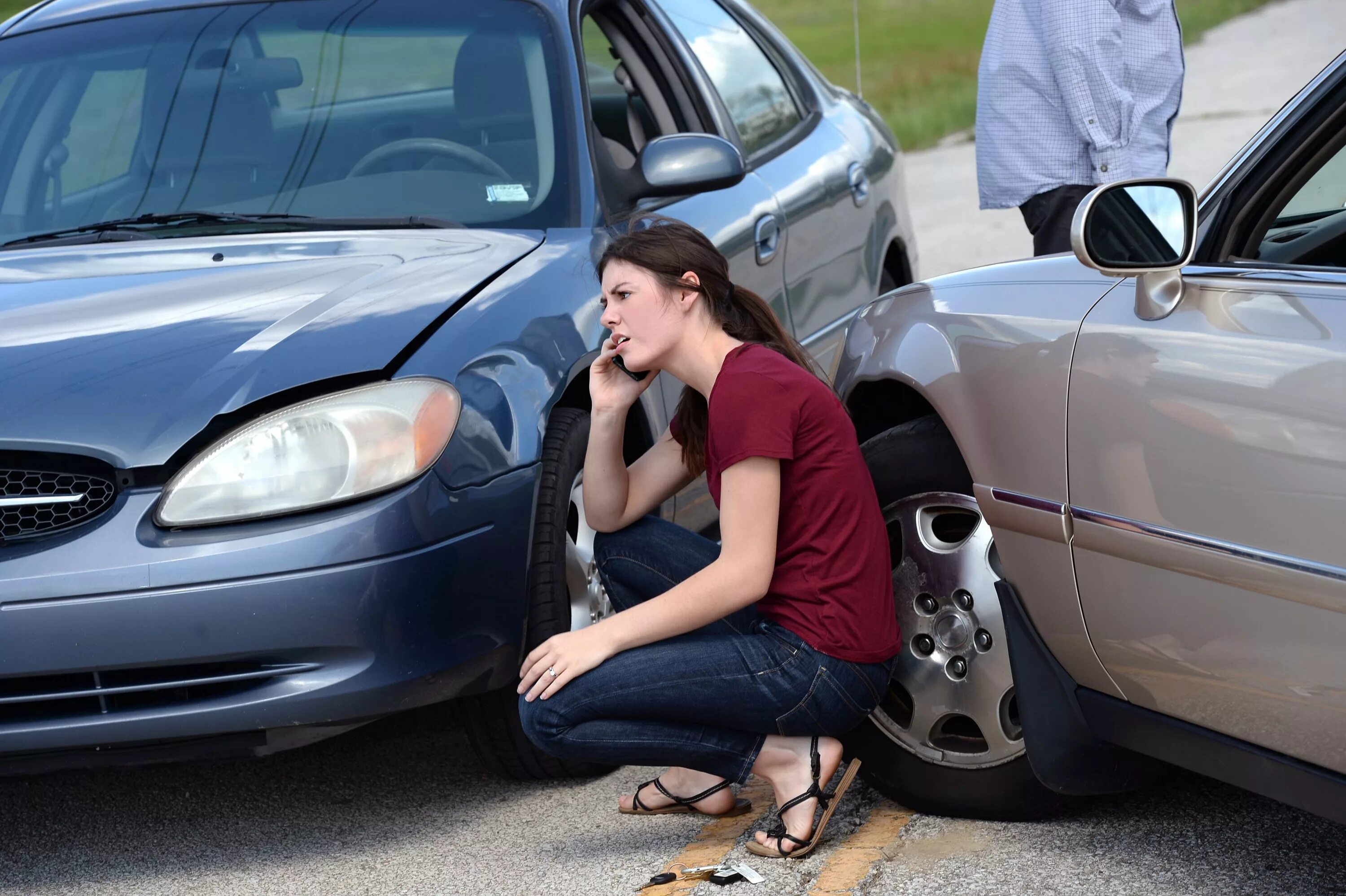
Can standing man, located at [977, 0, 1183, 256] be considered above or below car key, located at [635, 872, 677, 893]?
above

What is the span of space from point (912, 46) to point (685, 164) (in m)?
32.0

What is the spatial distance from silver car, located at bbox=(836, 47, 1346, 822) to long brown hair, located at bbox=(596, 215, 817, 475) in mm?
243

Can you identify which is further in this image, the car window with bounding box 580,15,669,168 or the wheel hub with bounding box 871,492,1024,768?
the car window with bounding box 580,15,669,168

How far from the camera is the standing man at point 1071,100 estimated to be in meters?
4.40

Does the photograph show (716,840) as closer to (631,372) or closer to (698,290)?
(631,372)

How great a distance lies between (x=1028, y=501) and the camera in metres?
2.75

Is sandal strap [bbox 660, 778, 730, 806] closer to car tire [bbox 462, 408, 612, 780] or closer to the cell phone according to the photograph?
car tire [bbox 462, 408, 612, 780]

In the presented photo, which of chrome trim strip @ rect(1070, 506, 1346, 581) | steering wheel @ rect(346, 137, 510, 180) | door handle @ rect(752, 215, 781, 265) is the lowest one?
chrome trim strip @ rect(1070, 506, 1346, 581)

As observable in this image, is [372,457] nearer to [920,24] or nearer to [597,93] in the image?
[597,93]

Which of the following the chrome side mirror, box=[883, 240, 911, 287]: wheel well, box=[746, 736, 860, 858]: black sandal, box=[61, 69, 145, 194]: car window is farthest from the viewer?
box=[883, 240, 911, 287]: wheel well

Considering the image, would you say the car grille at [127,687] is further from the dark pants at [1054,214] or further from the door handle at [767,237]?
the dark pants at [1054,214]

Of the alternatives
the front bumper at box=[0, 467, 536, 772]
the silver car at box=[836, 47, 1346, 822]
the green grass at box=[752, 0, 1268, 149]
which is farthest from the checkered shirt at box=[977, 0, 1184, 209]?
the green grass at box=[752, 0, 1268, 149]

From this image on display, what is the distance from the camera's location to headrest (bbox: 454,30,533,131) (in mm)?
3971

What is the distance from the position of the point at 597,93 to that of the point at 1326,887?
272cm
